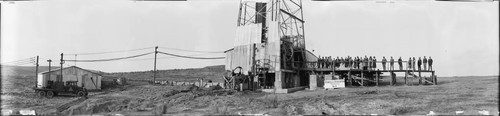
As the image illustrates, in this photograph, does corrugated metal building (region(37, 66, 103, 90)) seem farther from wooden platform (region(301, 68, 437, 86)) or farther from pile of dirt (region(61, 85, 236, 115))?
wooden platform (region(301, 68, 437, 86))

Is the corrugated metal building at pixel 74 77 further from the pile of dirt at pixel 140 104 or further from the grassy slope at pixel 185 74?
the grassy slope at pixel 185 74

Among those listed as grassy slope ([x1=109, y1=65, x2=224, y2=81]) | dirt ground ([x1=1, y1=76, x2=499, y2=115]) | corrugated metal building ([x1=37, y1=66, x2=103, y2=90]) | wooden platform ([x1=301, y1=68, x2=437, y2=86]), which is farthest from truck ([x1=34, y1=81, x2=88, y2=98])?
grassy slope ([x1=109, y1=65, x2=224, y2=81])

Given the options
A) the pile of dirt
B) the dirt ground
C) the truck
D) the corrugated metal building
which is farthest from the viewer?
the corrugated metal building

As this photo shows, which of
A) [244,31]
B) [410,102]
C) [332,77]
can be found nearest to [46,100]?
[244,31]

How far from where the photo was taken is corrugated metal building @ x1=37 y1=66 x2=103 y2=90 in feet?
135

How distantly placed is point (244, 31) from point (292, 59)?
5378 mm

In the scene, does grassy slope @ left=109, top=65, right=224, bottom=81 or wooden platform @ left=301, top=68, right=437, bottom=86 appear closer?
wooden platform @ left=301, top=68, right=437, bottom=86

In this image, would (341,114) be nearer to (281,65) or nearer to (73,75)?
(281,65)

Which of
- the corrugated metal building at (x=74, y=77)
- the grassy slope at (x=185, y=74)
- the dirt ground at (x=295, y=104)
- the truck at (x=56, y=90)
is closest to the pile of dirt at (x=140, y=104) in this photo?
the dirt ground at (x=295, y=104)

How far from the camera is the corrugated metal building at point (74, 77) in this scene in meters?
41.2

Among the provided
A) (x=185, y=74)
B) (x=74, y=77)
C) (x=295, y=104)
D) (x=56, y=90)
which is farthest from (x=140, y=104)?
(x=185, y=74)

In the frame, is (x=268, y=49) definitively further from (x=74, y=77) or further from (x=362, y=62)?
(x=74, y=77)

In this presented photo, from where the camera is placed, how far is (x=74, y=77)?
141ft

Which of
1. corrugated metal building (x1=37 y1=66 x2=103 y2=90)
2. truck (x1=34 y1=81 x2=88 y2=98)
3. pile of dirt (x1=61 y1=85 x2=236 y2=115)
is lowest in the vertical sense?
pile of dirt (x1=61 y1=85 x2=236 y2=115)
